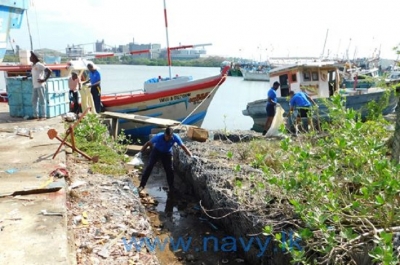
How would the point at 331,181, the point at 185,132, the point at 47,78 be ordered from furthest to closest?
the point at 185,132 → the point at 47,78 → the point at 331,181

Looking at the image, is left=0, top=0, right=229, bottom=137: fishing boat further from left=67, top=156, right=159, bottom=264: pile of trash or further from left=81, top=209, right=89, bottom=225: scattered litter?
left=81, top=209, right=89, bottom=225: scattered litter

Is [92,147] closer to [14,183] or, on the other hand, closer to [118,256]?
[14,183]

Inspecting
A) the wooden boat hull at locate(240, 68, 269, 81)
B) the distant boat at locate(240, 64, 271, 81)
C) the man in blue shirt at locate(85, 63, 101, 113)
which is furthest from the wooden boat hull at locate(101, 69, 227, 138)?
the wooden boat hull at locate(240, 68, 269, 81)

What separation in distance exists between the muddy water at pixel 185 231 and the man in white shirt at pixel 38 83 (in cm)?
371

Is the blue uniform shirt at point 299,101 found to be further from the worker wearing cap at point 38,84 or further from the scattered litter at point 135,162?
the worker wearing cap at point 38,84

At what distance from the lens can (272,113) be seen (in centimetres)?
1069

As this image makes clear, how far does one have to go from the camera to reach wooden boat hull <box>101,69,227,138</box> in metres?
12.1

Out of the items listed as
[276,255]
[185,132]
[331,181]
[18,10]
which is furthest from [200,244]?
[18,10]

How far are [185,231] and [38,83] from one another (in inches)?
213

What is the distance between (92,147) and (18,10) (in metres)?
5.75

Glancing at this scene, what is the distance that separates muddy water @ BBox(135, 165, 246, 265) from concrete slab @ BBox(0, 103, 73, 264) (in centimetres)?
163

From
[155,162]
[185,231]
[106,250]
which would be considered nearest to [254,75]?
[155,162]

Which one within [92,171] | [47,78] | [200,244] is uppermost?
[47,78]

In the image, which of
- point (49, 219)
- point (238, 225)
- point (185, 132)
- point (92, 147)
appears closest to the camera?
point (49, 219)
